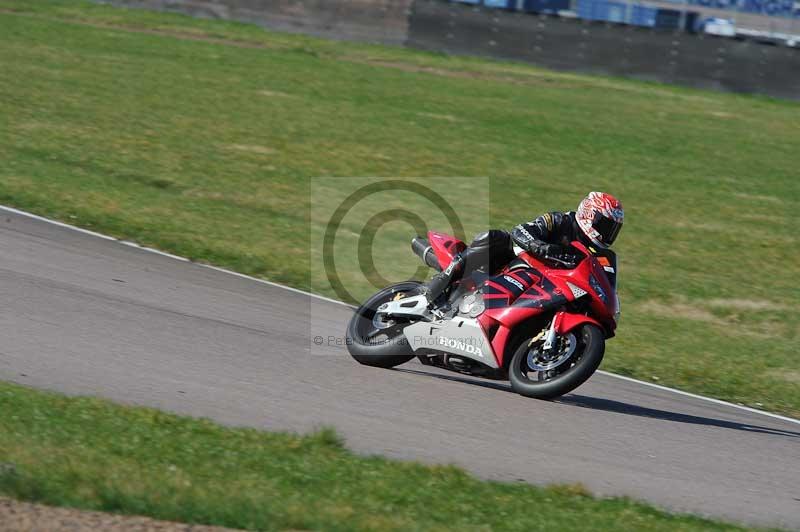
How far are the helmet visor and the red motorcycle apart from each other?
0.14 meters

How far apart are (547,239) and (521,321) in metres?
0.66

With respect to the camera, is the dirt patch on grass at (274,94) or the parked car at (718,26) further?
the parked car at (718,26)

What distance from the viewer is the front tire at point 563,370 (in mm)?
7645

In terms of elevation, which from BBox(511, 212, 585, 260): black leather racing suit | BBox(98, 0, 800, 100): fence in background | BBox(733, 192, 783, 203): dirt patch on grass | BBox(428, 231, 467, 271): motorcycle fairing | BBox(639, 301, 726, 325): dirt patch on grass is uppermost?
BBox(98, 0, 800, 100): fence in background

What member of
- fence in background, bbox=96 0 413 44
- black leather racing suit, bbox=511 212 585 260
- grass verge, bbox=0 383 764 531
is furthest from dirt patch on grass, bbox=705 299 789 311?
fence in background, bbox=96 0 413 44

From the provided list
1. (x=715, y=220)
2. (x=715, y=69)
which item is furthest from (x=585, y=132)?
(x=715, y=69)

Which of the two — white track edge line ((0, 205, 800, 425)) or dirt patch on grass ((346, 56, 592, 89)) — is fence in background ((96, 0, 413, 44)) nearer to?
dirt patch on grass ((346, 56, 592, 89))

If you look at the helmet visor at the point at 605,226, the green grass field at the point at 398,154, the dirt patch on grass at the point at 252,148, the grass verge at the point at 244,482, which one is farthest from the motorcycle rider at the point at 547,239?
the dirt patch on grass at the point at 252,148

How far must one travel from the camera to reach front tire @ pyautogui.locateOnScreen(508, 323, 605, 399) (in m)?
7.64

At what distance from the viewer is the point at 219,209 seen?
14.1 metres

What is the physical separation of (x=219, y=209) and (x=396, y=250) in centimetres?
239

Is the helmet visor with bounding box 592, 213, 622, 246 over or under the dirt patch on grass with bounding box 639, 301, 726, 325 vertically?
over

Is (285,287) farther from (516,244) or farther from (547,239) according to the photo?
(547,239)

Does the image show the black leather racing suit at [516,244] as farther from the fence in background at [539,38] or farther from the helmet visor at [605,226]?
the fence in background at [539,38]
